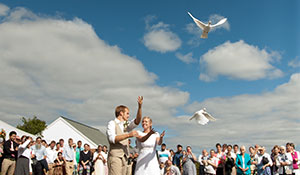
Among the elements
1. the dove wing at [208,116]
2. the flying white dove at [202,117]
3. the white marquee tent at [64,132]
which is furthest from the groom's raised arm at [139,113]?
the white marquee tent at [64,132]

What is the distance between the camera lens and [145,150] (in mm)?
5801

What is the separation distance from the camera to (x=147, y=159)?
5734mm

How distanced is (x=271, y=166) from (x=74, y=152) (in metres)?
8.24

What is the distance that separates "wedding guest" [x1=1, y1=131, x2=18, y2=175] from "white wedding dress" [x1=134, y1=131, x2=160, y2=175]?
585 centimetres

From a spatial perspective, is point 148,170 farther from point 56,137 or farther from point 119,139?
point 56,137

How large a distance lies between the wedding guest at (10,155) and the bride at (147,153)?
584cm

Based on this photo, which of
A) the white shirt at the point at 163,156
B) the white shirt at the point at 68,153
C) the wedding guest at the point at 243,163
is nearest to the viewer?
the wedding guest at the point at 243,163

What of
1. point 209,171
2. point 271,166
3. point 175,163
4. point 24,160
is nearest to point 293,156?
point 271,166

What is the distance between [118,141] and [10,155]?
6.34 metres

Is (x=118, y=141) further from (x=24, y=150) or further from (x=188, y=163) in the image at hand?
(x=188, y=163)

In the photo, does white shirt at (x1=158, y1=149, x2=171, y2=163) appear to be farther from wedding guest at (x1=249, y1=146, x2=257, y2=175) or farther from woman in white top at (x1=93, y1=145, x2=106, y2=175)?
wedding guest at (x1=249, y1=146, x2=257, y2=175)

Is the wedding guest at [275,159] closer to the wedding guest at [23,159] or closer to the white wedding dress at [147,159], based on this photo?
the white wedding dress at [147,159]

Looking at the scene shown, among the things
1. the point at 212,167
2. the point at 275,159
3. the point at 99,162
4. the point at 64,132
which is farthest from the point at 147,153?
the point at 64,132

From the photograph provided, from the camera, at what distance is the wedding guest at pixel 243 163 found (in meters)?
11.7
